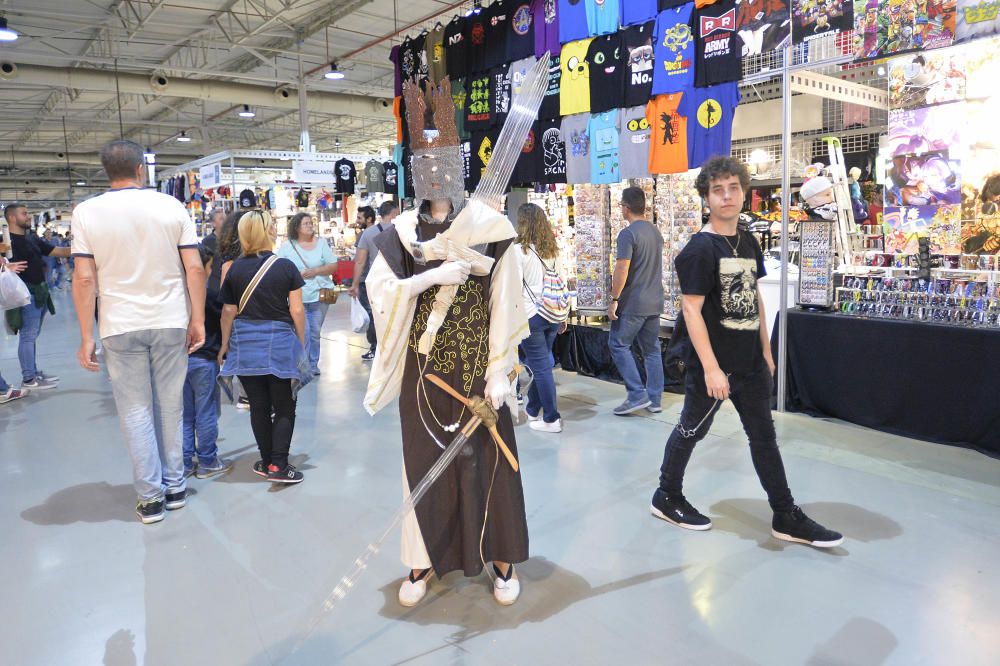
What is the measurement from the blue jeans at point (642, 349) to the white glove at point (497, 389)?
8.36 feet

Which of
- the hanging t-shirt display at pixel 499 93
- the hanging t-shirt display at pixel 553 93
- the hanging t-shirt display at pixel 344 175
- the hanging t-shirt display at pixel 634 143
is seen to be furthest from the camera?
the hanging t-shirt display at pixel 344 175

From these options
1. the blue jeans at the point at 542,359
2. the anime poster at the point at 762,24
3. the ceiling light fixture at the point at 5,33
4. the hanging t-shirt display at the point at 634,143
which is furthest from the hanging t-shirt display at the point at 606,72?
the ceiling light fixture at the point at 5,33

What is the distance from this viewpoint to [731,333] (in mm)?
2645

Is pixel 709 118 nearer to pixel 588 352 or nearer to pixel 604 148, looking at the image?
pixel 604 148

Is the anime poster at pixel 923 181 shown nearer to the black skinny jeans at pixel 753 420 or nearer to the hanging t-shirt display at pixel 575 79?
the black skinny jeans at pixel 753 420

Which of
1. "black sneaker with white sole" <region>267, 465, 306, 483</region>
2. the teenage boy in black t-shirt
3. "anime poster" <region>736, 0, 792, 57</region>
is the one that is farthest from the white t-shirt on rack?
"anime poster" <region>736, 0, 792, 57</region>

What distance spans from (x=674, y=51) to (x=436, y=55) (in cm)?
290

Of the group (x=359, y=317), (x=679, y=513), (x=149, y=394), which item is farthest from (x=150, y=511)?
(x=359, y=317)

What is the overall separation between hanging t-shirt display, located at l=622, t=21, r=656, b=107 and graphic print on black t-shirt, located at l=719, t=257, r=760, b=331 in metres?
2.98

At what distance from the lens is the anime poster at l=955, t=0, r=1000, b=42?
3.51 metres

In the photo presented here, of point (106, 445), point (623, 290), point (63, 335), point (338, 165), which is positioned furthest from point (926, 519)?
point (63, 335)

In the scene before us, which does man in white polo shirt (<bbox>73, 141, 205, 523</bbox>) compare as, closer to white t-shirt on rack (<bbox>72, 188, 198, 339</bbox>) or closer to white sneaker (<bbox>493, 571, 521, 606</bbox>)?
white t-shirt on rack (<bbox>72, 188, 198, 339</bbox>)

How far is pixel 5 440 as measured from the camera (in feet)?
14.9

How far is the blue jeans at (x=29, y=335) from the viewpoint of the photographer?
5758mm
